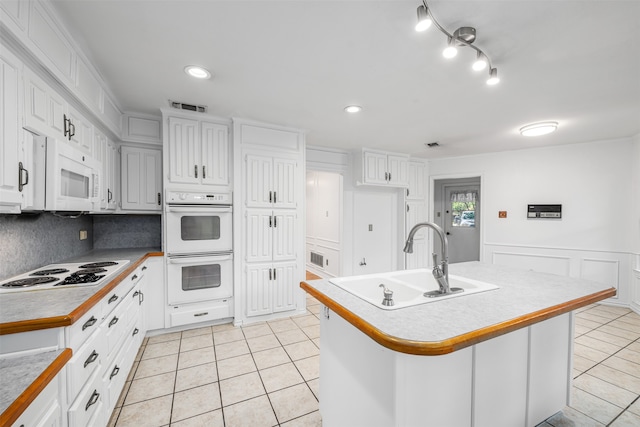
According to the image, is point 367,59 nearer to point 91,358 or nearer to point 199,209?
point 199,209

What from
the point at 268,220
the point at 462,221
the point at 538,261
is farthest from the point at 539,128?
the point at 268,220

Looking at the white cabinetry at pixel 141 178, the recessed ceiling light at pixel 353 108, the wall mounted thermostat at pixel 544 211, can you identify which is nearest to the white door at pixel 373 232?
the recessed ceiling light at pixel 353 108

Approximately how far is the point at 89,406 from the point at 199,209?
1.92m

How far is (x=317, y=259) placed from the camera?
5699 mm

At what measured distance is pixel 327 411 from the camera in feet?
5.22

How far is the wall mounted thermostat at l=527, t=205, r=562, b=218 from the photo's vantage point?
4239 millimetres

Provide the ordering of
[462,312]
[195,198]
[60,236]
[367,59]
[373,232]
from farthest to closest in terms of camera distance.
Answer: [373,232], [195,198], [60,236], [367,59], [462,312]

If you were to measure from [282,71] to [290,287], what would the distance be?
8.08ft

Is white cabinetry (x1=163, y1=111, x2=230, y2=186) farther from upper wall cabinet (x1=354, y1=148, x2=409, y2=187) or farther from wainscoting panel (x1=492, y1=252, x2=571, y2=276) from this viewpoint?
wainscoting panel (x1=492, y1=252, x2=571, y2=276)

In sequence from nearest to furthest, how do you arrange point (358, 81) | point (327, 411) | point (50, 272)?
point (327, 411) → point (50, 272) → point (358, 81)

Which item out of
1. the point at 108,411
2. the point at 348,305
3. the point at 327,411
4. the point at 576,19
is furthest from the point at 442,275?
the point at 108,411

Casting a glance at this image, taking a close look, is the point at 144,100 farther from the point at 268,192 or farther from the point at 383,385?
the point at 383,385

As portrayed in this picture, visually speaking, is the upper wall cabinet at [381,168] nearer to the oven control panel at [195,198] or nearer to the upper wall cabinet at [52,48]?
the oven control panel at [195,198]

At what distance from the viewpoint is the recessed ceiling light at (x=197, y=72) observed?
207cm
